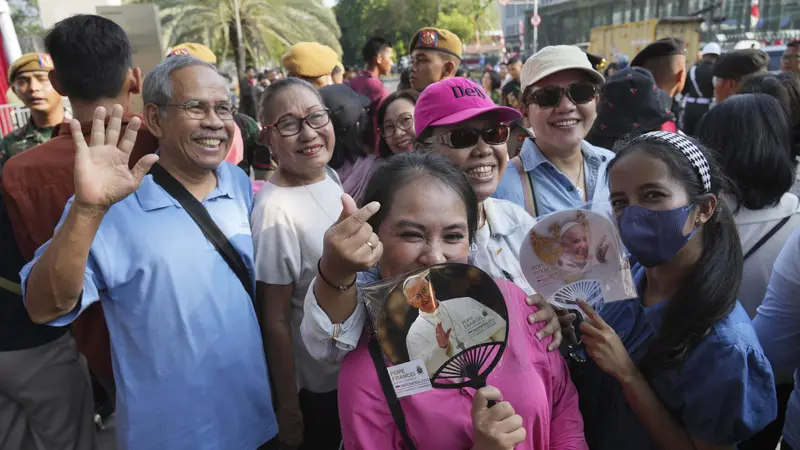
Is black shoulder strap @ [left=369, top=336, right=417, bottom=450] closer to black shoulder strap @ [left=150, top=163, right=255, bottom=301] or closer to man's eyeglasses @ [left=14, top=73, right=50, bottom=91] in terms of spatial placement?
black shoulder strap @ [left=150, top=163, right=255, bottom=301]

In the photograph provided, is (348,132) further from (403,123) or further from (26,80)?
(26,80)

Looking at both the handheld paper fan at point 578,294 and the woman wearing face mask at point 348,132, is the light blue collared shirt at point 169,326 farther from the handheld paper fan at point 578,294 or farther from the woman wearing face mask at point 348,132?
the woman wearing face mask at point 348,132

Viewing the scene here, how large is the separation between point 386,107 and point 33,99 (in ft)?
10.3

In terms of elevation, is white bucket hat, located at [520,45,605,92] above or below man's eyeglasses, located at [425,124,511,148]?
above

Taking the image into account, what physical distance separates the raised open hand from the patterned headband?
5.45 ft

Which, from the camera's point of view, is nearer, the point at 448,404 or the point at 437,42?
the point at 448,404

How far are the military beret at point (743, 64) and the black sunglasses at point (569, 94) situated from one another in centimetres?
319

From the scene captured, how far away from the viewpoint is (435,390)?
130 centimetres

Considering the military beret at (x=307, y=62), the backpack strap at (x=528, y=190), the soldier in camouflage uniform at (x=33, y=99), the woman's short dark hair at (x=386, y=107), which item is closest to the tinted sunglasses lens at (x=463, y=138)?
the backpack strap at (x=528, y=190)

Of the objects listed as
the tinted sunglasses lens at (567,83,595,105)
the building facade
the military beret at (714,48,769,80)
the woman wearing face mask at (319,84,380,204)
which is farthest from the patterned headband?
the building facade

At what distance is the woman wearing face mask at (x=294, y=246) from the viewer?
2064 mm

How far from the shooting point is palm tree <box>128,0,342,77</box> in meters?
20.5

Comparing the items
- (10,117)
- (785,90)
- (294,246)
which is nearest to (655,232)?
(294,246)

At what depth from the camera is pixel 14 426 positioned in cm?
254
